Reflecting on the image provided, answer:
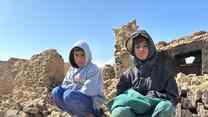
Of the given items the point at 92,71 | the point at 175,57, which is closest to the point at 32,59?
the point at 175,57

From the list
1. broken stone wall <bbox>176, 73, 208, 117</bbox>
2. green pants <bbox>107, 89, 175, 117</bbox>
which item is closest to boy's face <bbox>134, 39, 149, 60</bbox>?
green pants <bbox>107, 89, 175, 117</bbox>

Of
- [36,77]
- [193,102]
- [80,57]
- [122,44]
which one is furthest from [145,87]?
[122,44]

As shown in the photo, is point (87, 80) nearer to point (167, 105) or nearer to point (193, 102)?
point (167, 105)

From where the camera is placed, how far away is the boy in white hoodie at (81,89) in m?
4.50

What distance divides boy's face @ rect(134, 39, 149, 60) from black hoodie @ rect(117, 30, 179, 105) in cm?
3

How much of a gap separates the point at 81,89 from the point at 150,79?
0.90 meters

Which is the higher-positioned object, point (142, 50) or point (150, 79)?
point (142, 50)

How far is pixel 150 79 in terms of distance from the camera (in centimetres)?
411

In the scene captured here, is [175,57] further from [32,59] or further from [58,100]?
[58,100]

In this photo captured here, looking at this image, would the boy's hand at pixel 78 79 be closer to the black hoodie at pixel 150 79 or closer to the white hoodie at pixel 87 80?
the white hoodie at pixel 87 80

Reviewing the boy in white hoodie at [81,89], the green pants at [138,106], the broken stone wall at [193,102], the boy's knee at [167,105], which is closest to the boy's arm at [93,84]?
the boy in white hoodie at [81,89]

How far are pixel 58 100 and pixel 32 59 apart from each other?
8.89 m

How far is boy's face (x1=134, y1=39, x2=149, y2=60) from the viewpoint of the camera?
4250 mm

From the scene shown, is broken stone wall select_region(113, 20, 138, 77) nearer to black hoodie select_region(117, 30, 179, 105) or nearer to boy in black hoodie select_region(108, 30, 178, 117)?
boy in black hoodie select_region(108, 30, 178, 117)
